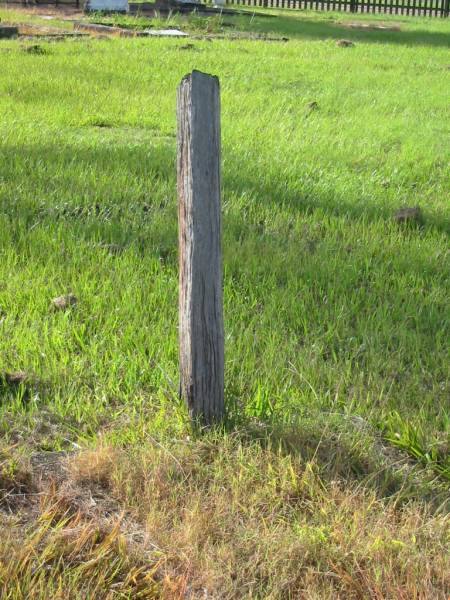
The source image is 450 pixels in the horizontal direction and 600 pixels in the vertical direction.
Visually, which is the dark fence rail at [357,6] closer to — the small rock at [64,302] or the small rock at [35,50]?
the small rock at [35,50]

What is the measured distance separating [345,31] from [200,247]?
1626 cm

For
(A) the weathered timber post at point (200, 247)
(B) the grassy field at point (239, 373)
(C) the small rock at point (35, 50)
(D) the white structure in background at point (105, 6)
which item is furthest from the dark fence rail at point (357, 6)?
(A) the weathered timber post at point (200, 247)

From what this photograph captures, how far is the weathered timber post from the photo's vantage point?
2.57 meters

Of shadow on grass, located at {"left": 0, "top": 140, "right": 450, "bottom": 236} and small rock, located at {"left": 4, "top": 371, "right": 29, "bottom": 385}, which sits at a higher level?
shadow on grass, located at {"left": 0, "top": 140, "right": 450, "bottom": 236}

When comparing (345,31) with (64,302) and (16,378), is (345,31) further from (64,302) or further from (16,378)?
(16,378)

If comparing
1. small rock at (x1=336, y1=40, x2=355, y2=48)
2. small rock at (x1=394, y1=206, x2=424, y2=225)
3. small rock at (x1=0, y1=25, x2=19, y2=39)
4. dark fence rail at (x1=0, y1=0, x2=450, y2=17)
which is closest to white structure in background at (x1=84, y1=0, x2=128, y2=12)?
small rock at (x1=0, y1=25, x2=19, y2=39)

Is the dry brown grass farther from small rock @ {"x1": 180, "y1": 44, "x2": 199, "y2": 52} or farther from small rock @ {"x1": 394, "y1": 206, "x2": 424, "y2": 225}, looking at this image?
small rock @ {"x1": 180, "y1": 44, "x2": 199, "y2": 52}

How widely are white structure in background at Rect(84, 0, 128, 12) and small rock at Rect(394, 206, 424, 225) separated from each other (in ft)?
Answer: 46.8

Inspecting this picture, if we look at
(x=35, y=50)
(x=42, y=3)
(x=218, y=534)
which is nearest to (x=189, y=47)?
(x=35, y=50)

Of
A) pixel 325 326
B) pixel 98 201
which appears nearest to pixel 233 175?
pixel 98 201

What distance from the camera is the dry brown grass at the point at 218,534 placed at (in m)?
2.15

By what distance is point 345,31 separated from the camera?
17766 mm

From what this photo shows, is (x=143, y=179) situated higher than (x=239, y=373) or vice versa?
(x=143, y=179)

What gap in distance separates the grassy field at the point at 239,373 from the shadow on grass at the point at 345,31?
9.60m
